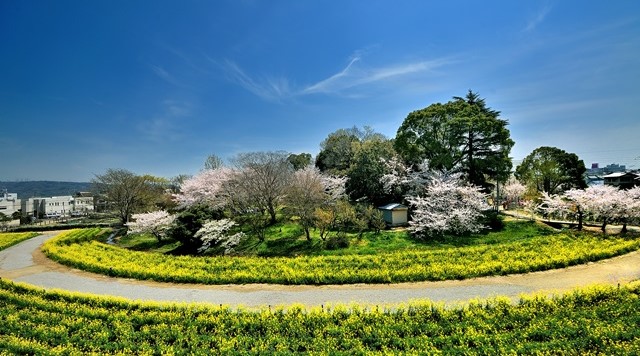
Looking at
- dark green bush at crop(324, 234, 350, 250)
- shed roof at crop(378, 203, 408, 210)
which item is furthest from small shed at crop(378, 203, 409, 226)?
dark green bush at crop(324, 234, 350, 250)

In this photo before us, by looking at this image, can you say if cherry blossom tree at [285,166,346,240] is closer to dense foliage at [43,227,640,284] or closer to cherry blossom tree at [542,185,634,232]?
dense foliage at [43,227,640,284]

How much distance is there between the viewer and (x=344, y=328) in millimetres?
8688

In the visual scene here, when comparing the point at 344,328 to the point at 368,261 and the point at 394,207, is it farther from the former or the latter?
the point at 394,207

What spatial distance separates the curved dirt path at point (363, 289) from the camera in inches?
451

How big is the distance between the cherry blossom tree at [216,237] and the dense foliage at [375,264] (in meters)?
5.40

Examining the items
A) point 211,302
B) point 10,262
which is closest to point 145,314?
point 211,302

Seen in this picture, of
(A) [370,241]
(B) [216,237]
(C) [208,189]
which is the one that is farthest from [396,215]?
(C) [208,189]

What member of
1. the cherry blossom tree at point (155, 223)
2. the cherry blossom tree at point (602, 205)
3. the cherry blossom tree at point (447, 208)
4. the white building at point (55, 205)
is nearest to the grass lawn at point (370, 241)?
the cherry blossom tree at point (447, 208)

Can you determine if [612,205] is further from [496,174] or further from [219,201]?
[219,201]

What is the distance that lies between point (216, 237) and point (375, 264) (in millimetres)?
14317

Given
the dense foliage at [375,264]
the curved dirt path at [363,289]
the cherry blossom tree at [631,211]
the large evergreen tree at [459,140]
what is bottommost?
the curved dirt path at [363,289]

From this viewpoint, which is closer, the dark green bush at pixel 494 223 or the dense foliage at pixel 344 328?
the dense foliage at pixel 344 328

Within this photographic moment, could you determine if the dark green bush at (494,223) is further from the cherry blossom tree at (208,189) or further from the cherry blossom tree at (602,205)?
the cherry blossom tree at (208,189)

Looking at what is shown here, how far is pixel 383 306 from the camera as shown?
34.8ft
